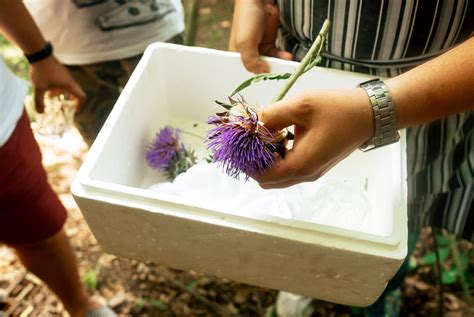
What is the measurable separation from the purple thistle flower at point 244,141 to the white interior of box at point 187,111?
18 cm

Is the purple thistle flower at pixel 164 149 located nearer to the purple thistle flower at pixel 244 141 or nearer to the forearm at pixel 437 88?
the purple thistle flower at pixel 244 141

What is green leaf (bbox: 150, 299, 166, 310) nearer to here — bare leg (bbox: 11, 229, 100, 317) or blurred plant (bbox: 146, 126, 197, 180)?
bare leg (bbox: 11, 229, 100, 317)

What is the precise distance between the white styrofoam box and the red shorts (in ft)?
0.76

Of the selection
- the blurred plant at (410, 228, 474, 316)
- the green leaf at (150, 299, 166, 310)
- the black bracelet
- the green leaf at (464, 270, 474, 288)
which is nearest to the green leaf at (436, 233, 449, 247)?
the blurred plant at (410, 228, 474, 316)

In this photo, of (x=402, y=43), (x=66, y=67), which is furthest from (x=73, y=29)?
(x=402, y=43)

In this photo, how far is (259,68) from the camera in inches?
29.3

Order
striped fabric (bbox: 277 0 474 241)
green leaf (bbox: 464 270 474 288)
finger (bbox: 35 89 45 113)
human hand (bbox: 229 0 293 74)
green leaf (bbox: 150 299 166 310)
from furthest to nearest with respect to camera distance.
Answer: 1. green leaf (bbox: 150 299 166 310)
2. green leaf (bbox: 464 270 474 288)
3. finger (bbox: 35 89 45 113)
4. human hand (bbox: 229 0 293 74)
5. striped fabric (bbox: 277 0 474 241)

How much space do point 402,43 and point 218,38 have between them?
1633 millimetres

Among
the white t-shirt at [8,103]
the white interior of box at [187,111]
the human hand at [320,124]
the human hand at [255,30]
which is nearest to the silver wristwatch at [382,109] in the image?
the human hand at [320,124]

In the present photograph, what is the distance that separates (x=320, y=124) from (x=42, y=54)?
698 mm

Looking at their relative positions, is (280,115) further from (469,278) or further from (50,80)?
(469,278)

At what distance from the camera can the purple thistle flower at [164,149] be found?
2.59ft

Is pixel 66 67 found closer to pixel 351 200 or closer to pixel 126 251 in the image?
pixel 126 251

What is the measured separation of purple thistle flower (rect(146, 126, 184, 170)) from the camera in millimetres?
788
